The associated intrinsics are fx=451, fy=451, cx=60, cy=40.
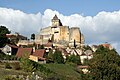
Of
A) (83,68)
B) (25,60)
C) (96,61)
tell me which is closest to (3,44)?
(83,68)

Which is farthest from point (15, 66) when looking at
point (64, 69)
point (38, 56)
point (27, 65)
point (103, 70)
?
point (38, 56)

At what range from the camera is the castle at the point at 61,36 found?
107812mm

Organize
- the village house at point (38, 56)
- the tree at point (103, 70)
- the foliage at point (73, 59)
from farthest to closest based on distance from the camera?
1. the foliage at point (73, 59)
2. the village house at point (38, 56)
3. the tree at point (103, 70)

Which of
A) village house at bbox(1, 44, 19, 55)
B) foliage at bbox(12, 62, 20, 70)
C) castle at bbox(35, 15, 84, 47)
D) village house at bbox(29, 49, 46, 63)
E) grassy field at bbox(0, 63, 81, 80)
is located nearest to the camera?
grassy field at bbox(0, 63, 81, 80)

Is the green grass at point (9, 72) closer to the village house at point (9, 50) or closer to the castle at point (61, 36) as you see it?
the village house at point (9, 50)

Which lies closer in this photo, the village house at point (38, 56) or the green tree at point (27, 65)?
the green tree at point (27, 65)

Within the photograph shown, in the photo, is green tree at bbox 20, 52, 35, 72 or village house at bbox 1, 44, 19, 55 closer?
green tree at bbox 20, 52, 35, 72

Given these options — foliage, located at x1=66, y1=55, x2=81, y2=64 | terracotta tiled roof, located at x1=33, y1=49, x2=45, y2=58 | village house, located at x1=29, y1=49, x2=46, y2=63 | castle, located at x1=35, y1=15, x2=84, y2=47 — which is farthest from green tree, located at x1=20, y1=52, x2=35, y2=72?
castle, located at x1=35, y1=15, x2=84, y2=47

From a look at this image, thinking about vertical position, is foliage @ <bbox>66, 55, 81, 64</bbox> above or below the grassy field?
above

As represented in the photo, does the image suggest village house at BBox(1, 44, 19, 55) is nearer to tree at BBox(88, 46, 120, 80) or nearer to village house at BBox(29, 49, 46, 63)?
village house at BBox(29, 49, 46, 63)

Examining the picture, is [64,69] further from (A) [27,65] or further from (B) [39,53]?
(B) [39,53]

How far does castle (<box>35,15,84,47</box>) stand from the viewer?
10781cm

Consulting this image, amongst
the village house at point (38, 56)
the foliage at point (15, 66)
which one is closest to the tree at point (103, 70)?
the foliage at point (15, 66)

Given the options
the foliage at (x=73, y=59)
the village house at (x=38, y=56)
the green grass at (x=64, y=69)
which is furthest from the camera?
the foliage at (x=73, y=59)
